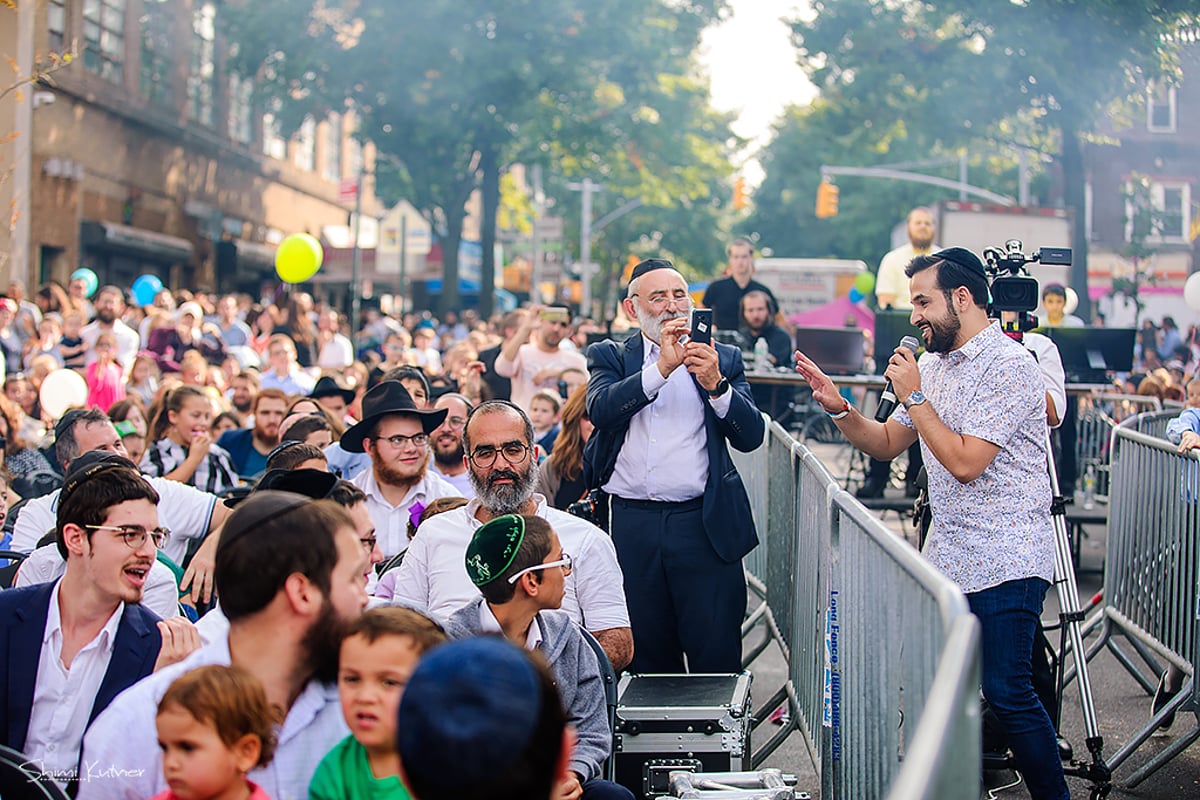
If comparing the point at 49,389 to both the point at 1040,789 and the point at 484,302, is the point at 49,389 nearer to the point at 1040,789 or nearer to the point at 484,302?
the point at 1040,789

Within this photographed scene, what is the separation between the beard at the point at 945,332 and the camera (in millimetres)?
5285

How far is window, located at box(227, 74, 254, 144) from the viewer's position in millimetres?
37575

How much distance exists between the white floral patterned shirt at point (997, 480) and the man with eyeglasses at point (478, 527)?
120 centimetres

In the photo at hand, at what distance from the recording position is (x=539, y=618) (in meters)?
4.58

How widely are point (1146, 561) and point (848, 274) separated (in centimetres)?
3102

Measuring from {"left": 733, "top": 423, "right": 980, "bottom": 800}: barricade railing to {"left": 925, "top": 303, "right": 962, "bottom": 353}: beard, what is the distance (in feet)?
2.03

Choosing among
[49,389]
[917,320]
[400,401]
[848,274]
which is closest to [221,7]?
[848,274]

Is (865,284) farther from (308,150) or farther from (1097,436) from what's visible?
(1097,436)

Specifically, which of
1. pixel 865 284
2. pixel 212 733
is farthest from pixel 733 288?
pixel 865 284

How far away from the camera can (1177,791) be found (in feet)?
20.6

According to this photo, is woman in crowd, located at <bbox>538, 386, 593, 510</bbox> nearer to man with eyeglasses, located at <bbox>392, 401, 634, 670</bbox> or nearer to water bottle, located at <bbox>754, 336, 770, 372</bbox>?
man with eyeglasses, located at <bbox>392, 401, 634, 670</bbox>

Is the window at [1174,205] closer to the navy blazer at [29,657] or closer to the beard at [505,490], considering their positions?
the beard at [505,490]

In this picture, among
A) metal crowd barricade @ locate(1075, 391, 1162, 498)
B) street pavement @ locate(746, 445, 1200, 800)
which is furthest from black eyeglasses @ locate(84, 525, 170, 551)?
metal crowd barricade @ locate(1075, 391, 1162, 498)

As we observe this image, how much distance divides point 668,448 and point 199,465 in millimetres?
3066
